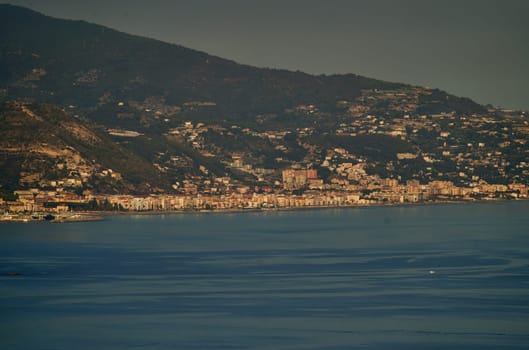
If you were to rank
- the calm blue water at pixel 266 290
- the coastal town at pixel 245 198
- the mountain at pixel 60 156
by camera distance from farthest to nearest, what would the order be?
the mountain at pixel 60 156, the coastal town at pixel 245 198, the calm blue water at pixel 266 290

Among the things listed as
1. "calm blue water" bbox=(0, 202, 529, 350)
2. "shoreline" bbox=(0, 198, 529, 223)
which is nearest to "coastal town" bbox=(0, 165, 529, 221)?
"shoreline" bbox=(0, 198, 529, 223)

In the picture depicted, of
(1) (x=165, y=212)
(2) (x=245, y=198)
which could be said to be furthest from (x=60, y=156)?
(2) (x=245, y=198)

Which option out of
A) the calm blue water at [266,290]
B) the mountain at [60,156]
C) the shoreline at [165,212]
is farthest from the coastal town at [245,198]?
the calm blue water at [266,290]

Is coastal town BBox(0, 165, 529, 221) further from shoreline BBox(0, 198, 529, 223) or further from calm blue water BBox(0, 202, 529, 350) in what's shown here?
calm blue water BBox(0, 202, 529, 350)

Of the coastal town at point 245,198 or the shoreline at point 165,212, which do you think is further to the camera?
the coastal town at point 245,198

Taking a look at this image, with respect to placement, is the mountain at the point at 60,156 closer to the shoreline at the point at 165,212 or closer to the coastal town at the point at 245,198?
the coastal town at the point at 245,198

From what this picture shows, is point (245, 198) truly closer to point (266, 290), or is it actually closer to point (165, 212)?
point (165, 212)

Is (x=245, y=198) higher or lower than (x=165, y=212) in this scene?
higher

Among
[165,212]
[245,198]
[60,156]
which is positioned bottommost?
[165,212]
